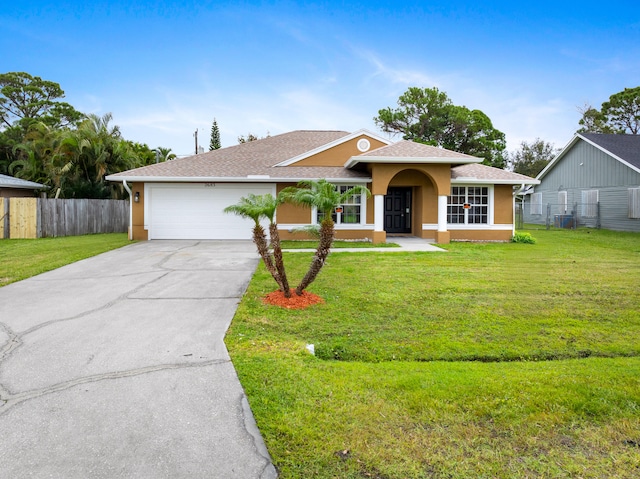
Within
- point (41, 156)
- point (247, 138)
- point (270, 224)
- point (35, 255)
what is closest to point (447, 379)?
point (270, 224)

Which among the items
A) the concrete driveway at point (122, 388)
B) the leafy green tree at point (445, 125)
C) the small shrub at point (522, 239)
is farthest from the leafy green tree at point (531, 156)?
the concrete driveway at point (122, 388)

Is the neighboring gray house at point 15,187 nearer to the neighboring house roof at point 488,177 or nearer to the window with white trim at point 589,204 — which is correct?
the neighboring house roof at point 488,177

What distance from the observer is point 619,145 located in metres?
22.9

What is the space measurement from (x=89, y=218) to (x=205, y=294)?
15.1 meters

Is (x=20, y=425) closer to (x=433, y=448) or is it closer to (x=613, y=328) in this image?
(x=433, y=448)

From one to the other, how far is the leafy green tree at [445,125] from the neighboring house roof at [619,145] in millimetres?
9981

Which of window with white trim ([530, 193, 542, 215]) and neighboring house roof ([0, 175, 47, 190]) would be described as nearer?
neighboring house roof ([0, 175, 47, 190])

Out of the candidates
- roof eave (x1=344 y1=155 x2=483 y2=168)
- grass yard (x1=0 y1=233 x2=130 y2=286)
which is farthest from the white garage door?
roof eave (x1=344 y1=155 x2=483 y2=168)

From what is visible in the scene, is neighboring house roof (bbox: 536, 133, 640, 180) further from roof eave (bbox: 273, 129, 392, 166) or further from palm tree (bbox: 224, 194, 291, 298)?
palm tree (bbox: 224, 194, 291, 298)

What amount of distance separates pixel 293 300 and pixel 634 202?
21515mm

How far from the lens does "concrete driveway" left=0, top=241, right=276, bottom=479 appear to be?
2479 millimetres

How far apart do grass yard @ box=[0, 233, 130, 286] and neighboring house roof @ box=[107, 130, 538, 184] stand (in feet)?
10.9

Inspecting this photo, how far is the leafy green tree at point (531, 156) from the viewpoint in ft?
145

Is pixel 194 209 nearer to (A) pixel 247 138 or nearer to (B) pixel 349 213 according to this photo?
(B) pixel 349 213
